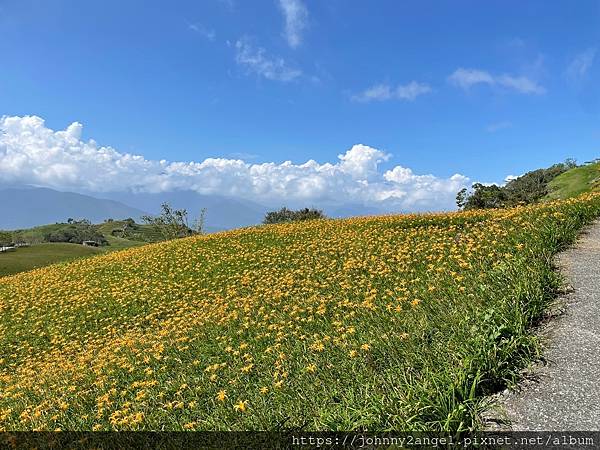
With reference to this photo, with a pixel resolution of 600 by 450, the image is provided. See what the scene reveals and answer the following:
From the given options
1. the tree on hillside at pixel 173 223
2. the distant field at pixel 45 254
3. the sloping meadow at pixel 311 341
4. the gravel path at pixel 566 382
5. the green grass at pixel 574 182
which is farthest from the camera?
the tree on hillside at pixel 173 223

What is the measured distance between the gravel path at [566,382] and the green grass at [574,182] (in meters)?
33.8

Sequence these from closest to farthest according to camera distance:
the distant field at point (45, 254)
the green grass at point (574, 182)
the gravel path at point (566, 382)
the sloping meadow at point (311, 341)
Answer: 1. the gravel path at point (566, 382)
2. the sloping meadow at point (311, 341)
3. the green grass at point (574, 182)
4. the distant field at point (45, 254)

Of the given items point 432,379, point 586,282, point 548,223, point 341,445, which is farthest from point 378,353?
point 548,223

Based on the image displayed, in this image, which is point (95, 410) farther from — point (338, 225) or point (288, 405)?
point (338, 225)

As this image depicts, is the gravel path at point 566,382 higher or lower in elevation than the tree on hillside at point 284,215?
lower

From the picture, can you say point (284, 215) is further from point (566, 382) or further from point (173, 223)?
point (566, 382)

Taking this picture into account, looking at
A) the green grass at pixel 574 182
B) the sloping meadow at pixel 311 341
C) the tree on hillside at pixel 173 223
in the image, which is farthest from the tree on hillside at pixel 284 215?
the sloping meadow at pixel 311 341

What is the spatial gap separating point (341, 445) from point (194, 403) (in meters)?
2.28

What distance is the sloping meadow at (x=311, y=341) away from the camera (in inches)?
185

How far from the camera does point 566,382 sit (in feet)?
14.7

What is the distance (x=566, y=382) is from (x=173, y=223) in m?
46.7

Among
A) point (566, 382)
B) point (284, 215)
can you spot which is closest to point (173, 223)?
point (284, 215)

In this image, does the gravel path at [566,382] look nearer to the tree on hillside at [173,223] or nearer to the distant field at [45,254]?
the distant field at [45,254]

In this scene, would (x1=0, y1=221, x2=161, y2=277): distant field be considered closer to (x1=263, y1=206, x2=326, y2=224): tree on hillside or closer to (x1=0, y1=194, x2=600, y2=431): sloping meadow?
(x1=263, y1=206, x2=326, y2=224): tree on hillside
